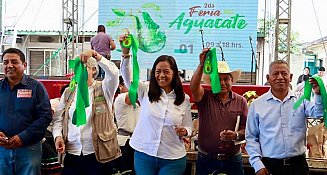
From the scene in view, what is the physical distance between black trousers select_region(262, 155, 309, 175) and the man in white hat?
0.83 ft

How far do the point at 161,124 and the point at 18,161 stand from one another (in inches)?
43.3

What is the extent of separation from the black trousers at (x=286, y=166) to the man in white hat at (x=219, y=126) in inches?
10.0

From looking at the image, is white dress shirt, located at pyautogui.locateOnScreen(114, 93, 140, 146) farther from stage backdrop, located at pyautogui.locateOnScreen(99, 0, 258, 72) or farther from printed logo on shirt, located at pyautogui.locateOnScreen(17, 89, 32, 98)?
stage backdrop, located at pyautogui.locateOnScreen(99, 0, 258, 72)

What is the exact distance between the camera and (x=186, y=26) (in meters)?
10.1

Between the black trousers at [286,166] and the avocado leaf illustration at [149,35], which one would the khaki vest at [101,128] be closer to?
the black trousers at [286,166]

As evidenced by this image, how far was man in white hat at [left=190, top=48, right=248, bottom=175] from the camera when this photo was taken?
312 centimetres

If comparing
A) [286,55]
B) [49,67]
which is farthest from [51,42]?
[286,55]

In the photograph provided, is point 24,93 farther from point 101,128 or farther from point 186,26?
point 186,26

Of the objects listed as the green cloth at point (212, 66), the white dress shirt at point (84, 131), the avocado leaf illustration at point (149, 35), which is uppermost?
the avocado leaf illustration at point (149, 35)

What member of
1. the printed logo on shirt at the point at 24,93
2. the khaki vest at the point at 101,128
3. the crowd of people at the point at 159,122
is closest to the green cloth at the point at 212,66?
the crowd of people at the point at 159,122

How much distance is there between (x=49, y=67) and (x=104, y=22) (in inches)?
153

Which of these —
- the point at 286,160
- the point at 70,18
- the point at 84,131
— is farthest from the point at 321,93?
the point at 70,18

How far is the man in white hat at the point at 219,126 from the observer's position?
3119mm

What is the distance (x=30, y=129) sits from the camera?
3.20m
